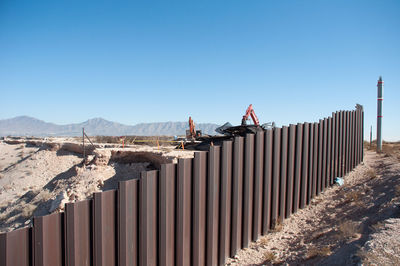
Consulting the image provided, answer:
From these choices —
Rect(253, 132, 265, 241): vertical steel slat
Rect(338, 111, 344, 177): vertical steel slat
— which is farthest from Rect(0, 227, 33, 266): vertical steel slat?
Rect(338, 111, 344, 177): vertical steel slat

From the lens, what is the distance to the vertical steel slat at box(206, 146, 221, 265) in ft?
14.4

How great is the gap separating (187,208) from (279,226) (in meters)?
2.67

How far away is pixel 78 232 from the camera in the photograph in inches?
120

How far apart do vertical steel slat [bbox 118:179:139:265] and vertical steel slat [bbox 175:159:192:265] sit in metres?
0.71

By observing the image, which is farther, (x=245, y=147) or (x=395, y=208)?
(x=245, y=147)

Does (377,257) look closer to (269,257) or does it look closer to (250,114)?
(269,257)

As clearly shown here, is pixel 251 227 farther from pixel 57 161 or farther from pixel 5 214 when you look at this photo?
pixel 57 161

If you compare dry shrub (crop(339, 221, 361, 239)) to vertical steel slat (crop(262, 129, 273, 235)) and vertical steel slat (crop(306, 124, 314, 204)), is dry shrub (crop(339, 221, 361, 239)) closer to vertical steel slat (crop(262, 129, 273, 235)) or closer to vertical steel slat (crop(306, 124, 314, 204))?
vertical steel slat (crop(262, 129, 273, 235))

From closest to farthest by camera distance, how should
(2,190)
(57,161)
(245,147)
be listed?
(245,147) → (2,190) → (57,161)

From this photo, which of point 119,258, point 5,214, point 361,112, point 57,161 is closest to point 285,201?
point 119,258

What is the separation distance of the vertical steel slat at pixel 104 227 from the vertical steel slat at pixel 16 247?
701mm

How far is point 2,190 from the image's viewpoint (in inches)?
603

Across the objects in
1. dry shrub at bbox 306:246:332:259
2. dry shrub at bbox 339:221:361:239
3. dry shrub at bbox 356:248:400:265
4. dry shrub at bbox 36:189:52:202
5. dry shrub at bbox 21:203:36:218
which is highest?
dry shrub at bbox 356:248:400:265

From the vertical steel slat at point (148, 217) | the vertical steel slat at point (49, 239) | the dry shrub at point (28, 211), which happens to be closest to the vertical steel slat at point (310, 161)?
the vertical steel slat at point (148, 217)
